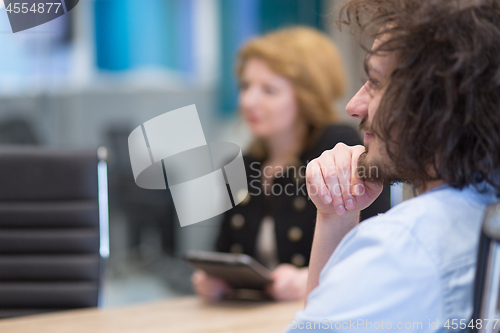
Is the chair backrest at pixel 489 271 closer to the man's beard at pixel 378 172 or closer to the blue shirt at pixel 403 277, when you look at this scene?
the blue shirt at pixel 403 277

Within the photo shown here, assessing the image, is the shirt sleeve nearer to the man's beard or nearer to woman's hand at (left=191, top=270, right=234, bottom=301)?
the man's beard

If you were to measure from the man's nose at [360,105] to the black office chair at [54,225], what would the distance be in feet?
3.12

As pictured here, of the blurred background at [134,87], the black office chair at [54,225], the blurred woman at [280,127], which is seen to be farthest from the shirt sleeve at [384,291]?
the blurred background at [134,87]

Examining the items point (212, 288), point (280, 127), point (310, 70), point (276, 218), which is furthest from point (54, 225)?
point (310, 70)

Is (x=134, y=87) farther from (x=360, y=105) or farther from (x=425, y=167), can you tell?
(x=425, y=167)

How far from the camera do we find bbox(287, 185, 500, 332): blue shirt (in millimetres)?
475

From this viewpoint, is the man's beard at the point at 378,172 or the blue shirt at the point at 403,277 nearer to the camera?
the blue shirt at the point at 403,277

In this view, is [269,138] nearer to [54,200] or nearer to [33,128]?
[54,200]

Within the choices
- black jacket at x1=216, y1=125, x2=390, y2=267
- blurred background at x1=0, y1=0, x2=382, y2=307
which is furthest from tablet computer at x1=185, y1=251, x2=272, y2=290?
blurred background at x1=0, y1=0, x2=382, y2=307

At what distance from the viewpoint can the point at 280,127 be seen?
1701mm

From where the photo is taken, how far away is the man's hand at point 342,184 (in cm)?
74

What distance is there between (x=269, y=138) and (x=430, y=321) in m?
1.31

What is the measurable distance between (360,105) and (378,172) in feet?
0.32

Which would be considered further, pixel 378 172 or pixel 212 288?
pixel 212 288
